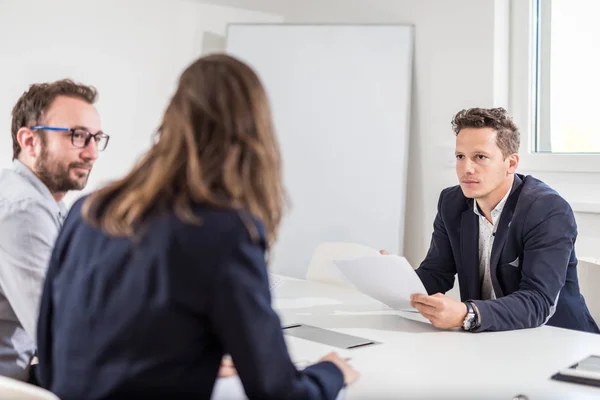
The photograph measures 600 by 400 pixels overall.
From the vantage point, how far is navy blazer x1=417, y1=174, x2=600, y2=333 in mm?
2324

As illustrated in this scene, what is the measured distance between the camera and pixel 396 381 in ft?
5.73

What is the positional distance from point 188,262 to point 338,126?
3353 mm

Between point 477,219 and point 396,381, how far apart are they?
119 centimetres

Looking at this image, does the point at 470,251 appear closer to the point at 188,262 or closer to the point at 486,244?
the point at 486,244

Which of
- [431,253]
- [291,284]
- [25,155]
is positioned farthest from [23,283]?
[431,253]

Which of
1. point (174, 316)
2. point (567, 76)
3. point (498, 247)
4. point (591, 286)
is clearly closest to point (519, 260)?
point (498, 247)

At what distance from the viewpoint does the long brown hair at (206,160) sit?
1.24 meters

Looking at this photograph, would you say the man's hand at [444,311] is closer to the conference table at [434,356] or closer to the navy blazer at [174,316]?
the conference table at [434,356]

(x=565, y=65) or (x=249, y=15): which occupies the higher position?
(x=249, y=15)

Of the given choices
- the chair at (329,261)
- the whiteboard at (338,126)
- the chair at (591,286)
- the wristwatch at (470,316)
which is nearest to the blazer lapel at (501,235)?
the chair at (591,286)

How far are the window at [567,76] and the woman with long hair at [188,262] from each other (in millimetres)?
3096

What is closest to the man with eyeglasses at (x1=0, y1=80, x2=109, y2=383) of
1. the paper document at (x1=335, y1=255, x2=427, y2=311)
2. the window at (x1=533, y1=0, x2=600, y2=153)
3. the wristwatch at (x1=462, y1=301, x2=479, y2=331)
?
the paper document at (x1=335, y1=255, x2=427, y2=311)

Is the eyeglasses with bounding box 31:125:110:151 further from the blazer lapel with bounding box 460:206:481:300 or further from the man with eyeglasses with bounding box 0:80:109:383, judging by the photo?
the blazer lapel with bounding box 460:206:481:300

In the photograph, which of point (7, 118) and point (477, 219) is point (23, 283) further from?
point (7, 118)
